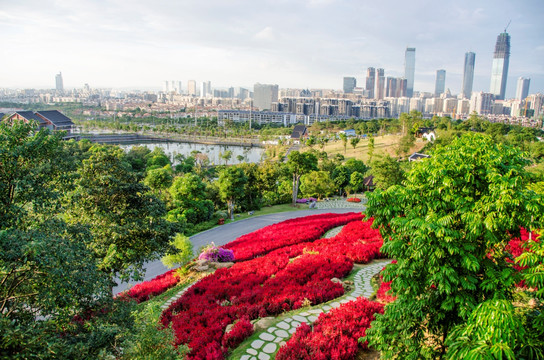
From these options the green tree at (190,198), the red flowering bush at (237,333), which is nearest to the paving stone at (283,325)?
the red flowering bush at (237,333)

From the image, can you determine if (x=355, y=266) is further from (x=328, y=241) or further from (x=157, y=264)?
(x=157, y=264)

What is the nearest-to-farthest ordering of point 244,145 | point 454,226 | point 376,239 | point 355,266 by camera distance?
point 454,226 < point 355,266 < point 376,239 < point 244,145

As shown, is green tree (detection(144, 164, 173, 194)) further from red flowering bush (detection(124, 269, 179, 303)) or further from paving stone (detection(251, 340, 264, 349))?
paving stone (detection(251, 340, 264, 349))

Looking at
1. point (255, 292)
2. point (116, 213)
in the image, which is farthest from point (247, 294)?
point (116, 213)

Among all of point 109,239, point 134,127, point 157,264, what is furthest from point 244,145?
point 109,239

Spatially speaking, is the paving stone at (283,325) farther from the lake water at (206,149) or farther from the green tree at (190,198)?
the lake water at (206,149)
